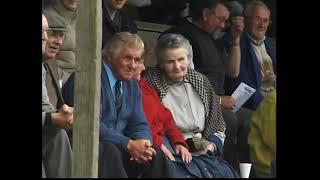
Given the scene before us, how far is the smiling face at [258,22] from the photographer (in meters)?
6.91

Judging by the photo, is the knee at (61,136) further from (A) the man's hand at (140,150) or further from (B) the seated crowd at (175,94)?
(A) the man's hand at (140,150)

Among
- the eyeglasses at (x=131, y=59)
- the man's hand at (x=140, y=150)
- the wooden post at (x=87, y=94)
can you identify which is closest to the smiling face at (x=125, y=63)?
the eyeglasses at (x=131, y=59)

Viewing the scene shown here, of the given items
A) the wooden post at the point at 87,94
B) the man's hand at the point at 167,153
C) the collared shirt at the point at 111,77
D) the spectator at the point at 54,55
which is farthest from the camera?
the man's hand at the point at 167,153

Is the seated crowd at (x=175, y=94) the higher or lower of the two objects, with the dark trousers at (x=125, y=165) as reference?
higher

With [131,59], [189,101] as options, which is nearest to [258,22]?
[189,101]

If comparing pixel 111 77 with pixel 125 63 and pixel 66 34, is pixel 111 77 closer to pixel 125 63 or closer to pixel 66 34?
pixel 125 63

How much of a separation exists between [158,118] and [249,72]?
3.34ft

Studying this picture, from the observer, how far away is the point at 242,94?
6855 mm

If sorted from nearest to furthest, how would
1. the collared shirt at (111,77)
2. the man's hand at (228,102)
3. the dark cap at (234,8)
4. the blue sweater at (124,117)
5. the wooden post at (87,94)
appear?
the wooden post at (87,94) → the blue sweater at (124,117) → the collared shirt at (111,77) → the man's hand at (228,102) → the dark cap at (234,8)

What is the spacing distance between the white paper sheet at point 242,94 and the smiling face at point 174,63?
0.57 meters

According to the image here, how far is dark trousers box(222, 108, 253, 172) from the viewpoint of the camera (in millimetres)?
6684

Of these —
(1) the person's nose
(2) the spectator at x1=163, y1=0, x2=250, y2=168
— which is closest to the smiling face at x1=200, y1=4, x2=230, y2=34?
(2) the spectator at x1=163, y1=0, x2=250, y2=168

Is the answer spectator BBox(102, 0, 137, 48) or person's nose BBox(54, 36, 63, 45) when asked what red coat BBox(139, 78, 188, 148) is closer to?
spectator BBox(102, 0, 137, 48)
